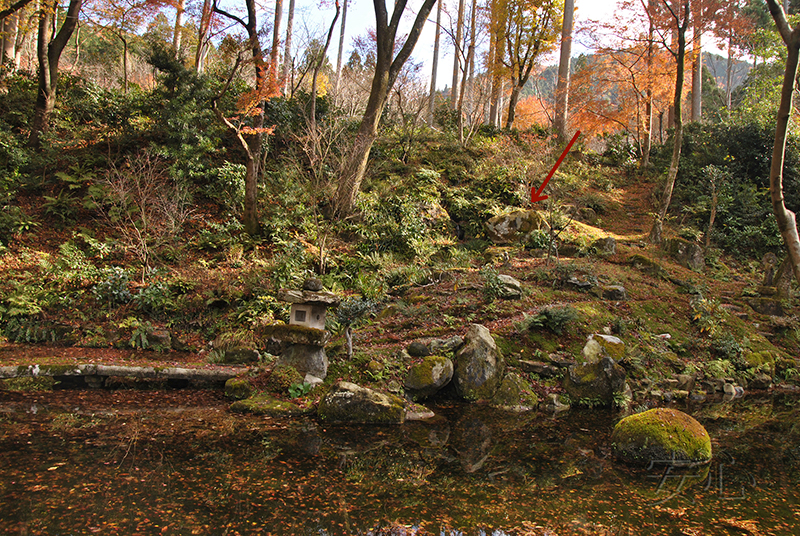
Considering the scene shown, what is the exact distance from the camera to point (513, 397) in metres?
6.70

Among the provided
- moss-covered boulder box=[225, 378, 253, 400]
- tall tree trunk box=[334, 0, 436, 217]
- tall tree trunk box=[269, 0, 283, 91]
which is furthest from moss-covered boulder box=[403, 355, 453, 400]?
tall tree trunk box=[269, 0, 283, 91]

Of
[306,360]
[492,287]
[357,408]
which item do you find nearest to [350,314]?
[306,360]

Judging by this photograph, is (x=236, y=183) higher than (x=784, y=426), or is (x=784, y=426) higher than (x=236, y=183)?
(x=236, y=183)

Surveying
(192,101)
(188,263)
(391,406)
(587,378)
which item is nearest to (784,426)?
Answer: (587,378)

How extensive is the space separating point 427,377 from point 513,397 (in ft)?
4.52

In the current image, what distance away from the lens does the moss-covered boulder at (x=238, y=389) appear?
621 cm

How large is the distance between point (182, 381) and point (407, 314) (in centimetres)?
411

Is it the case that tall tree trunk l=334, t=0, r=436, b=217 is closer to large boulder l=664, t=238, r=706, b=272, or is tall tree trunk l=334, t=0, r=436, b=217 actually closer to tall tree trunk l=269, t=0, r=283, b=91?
tall tree trunk l=269, t=0, r=283, b=91

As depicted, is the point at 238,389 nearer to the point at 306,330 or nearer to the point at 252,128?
the point at 306,330

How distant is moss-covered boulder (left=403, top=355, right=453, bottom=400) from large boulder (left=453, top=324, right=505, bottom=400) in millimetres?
230

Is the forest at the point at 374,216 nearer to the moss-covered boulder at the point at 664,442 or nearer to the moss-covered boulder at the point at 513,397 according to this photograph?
the moss-covered boulder at the point at 513,397

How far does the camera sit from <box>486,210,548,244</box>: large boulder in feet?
42.0

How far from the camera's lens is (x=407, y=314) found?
8.64 metres

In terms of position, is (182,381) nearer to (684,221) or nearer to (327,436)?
(327,436)
